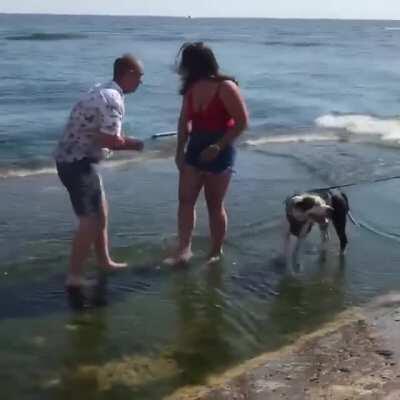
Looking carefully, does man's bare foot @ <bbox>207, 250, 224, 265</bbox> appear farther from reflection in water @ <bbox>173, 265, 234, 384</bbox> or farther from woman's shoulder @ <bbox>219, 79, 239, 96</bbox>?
woman's shoulder @ <bbox>219, 79, 239, 96</bbox>

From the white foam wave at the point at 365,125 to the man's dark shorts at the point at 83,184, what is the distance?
955 centimetres

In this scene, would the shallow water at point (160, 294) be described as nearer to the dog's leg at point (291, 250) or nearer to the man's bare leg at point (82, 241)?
the dog's leg at point (291, 250)

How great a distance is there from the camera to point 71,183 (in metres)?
5.71

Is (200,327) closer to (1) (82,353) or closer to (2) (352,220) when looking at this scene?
(1) (82,353)

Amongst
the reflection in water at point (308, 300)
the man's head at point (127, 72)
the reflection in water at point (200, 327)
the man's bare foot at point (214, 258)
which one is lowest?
the reflection in water at point (308, 300)

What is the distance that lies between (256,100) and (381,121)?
4109 millimetres

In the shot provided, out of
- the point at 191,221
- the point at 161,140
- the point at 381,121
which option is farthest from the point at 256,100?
the point at 191,221

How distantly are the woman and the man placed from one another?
51cm

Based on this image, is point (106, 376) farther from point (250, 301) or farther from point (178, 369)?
point (250, 301)

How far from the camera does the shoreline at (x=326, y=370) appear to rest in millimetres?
4422

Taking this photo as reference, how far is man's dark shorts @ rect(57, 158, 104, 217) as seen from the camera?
568cm

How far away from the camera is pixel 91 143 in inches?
222

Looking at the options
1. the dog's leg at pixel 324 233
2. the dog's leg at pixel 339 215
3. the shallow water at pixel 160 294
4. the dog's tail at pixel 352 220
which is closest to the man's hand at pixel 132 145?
the shallow water at pixel 160 294

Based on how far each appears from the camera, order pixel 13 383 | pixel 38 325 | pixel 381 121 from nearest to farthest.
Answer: pixel 13 383, pixel 38 325, pixel 381 121
